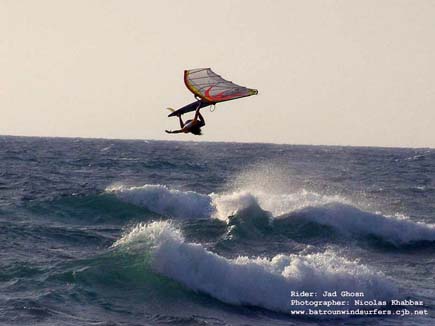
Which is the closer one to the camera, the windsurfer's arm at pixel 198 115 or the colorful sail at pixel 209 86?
the colorful sail at pixel 209 86

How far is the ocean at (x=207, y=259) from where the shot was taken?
14562 mm

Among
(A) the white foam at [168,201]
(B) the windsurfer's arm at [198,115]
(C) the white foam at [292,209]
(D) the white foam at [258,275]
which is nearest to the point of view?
(D) the white foam at [258,275]

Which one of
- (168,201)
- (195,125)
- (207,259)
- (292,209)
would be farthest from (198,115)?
(168,201)

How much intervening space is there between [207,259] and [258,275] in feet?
4.16

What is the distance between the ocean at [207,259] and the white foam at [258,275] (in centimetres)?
3

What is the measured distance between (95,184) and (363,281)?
21.7m

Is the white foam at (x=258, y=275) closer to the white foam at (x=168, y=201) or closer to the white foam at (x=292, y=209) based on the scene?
the white foam at (x=292, y=209)

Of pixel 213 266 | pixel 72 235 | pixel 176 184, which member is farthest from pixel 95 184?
pixel 213 266

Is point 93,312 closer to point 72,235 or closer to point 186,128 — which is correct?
point 186,128

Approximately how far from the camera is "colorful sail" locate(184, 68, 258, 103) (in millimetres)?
15461

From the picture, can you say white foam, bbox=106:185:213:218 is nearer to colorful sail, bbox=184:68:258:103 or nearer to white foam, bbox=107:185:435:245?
white foam, bbox=107:185:435:245

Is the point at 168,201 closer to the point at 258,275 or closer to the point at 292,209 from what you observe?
the point at 292,209

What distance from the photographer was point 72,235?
2144 cm

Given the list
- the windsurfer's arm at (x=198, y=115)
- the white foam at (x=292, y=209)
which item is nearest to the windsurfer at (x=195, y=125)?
the windsurfer's arm at (x=198, y=115)
